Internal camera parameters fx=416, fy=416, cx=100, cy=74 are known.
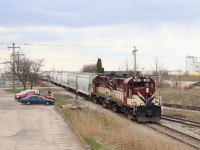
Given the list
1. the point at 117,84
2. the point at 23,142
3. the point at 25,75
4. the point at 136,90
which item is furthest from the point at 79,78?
the point at 23,142

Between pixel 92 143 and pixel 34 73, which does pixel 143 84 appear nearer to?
pixel 92 143

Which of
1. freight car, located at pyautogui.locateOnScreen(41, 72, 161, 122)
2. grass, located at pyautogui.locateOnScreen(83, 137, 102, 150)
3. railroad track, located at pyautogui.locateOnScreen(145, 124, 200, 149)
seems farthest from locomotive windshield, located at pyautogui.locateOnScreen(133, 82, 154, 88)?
grass, located at pyautogui.locateOnScreen(83, 137, 102, 150)

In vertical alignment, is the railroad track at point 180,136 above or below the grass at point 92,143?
below

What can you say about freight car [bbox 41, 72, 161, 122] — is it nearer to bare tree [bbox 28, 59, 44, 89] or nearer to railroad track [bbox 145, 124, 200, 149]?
railroad track [bbox 145, 124, 200, 149]

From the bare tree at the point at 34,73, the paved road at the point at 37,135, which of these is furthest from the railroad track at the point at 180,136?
the bare tree at the point at 34,73

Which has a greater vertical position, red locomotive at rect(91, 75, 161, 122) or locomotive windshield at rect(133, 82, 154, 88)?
locomotive windshield at rect(133, 82, 154, 88)

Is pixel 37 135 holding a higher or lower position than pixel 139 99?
lower

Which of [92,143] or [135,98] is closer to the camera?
[92,143]

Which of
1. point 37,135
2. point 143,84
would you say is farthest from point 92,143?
point 143,84

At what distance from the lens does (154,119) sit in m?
31.4

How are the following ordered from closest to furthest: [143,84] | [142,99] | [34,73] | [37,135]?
1. [37,135]
2. [142,99]
3. [143,84]
4. [34,73]

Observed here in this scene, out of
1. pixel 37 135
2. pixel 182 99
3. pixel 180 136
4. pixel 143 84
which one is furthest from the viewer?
pixel 182 99

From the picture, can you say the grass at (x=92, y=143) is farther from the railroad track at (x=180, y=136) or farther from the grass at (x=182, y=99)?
the grass at (x=182, y=99)

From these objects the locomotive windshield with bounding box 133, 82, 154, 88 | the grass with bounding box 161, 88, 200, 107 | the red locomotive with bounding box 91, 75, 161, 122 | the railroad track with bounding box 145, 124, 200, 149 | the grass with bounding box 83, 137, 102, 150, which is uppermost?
the locomotive windshield with bounding box 133, 82, 154, 88
